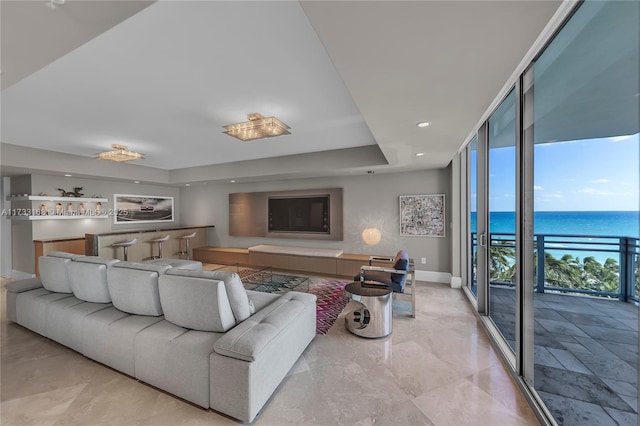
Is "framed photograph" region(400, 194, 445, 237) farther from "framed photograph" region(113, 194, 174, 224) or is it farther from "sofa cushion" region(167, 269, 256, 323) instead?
"framed photograph" region(113, 194, 174, 224)

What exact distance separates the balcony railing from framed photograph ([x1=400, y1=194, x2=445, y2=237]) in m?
1.03

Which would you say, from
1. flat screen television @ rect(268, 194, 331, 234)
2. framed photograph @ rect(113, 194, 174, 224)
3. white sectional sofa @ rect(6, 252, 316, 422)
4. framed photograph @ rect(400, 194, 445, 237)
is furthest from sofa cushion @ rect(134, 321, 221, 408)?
framed photograph @ rect(113, 194, 174, 224)

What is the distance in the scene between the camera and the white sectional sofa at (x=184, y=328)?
1619 millimetres

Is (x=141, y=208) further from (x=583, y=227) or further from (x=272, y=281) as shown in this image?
(x=583, y=227)

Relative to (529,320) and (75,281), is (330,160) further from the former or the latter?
(75,281)

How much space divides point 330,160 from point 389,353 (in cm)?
321

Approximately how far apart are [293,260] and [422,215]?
2.87m

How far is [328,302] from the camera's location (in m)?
3.71

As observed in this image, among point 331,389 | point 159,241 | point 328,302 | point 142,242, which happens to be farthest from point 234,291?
point 142,242

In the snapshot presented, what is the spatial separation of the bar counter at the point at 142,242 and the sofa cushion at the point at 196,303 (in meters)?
4.37

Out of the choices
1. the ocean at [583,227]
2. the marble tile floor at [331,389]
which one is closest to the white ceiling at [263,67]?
the ocean at [583,227]

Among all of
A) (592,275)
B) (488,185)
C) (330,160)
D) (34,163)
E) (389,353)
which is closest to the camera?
(389,353)

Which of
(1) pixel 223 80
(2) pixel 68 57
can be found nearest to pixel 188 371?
(1) pixel 223 80

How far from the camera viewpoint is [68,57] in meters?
1.74
